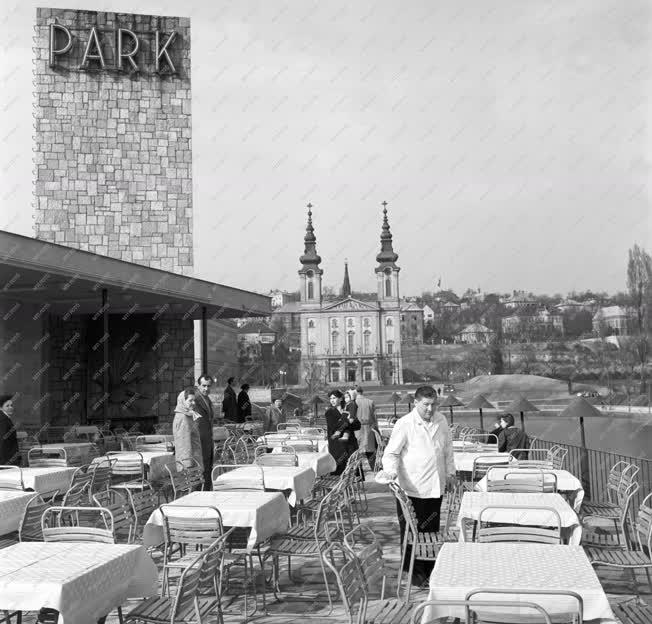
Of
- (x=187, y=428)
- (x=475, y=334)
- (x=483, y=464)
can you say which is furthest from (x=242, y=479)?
(x=475, y=334)

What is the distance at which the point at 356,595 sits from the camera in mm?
3752

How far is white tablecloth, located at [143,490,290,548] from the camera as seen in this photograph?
5574 mm

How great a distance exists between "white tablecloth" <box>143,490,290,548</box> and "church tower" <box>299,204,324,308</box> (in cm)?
11692

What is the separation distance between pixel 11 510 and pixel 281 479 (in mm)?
2387

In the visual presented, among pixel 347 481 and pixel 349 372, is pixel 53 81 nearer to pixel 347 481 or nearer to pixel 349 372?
pixel 347 481

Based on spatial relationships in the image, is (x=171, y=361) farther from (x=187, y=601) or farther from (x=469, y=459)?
(x=187, y=601)

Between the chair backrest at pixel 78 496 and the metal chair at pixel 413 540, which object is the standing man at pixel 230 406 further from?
the metal chair at pixel 413 540

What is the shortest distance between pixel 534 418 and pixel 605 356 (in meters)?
45.5

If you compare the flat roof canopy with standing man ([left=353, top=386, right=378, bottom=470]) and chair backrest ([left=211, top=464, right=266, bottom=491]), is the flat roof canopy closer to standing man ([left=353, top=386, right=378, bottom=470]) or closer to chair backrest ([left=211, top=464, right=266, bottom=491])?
standing man ([left=353, top=386, right=378, bottom=470])

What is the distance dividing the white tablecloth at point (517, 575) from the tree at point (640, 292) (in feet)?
242

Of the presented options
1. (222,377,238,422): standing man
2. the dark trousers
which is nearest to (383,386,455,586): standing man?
the dark trousers

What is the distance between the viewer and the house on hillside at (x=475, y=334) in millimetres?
120688

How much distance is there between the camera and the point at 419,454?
5.95 m

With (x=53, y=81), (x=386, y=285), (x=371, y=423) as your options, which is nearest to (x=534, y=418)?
(x=53, y=81)
